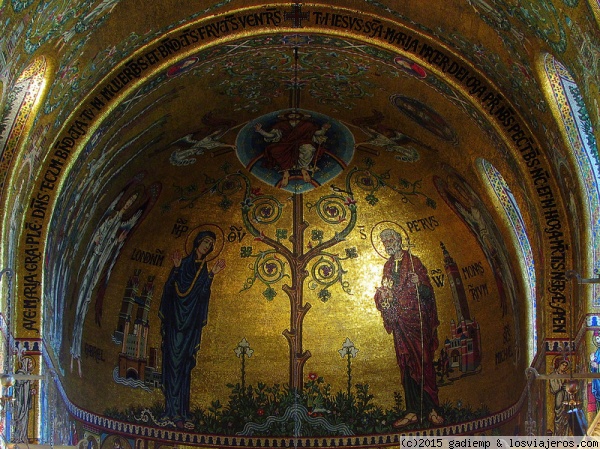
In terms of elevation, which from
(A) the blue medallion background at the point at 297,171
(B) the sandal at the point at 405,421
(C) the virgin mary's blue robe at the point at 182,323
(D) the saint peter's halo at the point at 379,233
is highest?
(A) the blue medallion background at the point at 297,171

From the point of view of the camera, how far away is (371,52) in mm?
23672

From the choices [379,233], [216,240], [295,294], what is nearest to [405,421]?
[295,294]

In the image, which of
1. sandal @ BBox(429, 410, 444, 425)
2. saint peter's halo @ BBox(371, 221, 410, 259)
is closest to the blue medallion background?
saint peter's halo @ BBox(371, 221, 410, 259)

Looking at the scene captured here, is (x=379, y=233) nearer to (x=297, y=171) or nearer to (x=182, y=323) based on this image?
(x=297, y=171)

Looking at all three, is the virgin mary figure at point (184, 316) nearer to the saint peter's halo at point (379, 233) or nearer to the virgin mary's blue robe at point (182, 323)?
the virgin mary's blue robe at point (182, 323)

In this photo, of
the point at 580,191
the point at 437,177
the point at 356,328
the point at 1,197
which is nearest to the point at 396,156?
the point at 437,177

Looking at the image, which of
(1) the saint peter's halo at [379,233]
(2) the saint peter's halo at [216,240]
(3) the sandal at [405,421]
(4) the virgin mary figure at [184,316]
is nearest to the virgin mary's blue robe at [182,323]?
(4) the virgin mary figure at [184,316]

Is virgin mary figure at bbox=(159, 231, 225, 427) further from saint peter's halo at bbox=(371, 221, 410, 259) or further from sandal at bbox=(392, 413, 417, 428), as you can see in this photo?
sandal at bbox=(392, 413, 417, 428)

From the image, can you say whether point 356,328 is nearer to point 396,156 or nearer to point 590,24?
point 396,156

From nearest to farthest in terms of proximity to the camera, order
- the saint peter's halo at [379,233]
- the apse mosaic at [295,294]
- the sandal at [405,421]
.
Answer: the apse mosaic at [295,294] < the sandal at [405,421] < the saint peter's halo at [379,233]

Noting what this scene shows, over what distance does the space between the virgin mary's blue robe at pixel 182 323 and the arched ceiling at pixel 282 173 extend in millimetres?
177

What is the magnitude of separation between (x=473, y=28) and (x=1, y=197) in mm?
7236

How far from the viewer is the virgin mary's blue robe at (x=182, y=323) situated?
2700 centimetres

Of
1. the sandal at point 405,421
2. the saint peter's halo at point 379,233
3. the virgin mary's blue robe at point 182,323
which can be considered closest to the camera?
the sandal at point 405,421
